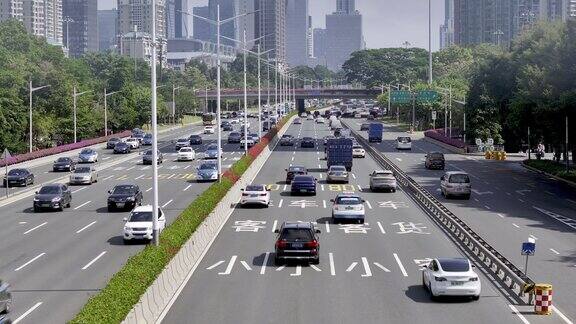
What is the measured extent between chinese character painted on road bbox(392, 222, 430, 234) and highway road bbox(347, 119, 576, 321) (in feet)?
8.04

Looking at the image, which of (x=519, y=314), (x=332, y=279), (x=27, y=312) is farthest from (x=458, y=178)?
(x=27, y=312)

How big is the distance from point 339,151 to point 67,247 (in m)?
40.1

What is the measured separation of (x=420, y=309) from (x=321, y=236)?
14831mm

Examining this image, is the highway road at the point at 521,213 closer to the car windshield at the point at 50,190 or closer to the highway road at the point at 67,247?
the highway road at the point at 67,247

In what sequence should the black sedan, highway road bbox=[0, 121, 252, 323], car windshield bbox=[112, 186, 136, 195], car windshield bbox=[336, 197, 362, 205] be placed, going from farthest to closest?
car windshield bbox=[112, 186, 136, 195]
the black sedan
car windshield bbox=[336, 197, 362, 205]
highway road bbox=[0, 121, 252, 323]

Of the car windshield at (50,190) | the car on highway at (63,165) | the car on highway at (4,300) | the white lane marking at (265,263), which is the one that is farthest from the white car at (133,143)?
the car on highway at (4,300)

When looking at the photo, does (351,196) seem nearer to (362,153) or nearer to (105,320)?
(105,320)

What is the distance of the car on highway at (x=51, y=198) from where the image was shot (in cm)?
5162

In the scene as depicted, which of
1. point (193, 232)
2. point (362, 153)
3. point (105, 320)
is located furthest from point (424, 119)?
point (105, 320)

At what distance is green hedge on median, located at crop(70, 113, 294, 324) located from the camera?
20.8 meters

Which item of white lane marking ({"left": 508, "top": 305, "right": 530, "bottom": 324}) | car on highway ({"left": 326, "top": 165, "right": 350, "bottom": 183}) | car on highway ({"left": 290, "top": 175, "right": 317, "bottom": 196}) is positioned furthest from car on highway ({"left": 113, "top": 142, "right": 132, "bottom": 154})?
white lane marking ({"left": 508, "top": 305, "right": 530, "bottom": 324})

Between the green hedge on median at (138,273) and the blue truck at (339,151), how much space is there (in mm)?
31848

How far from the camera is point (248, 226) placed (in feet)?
148

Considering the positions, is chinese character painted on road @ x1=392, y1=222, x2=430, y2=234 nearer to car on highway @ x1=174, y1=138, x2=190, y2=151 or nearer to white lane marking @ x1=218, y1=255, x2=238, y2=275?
white lane marking @ x1=218, y1=255, x2=238, y2=275
